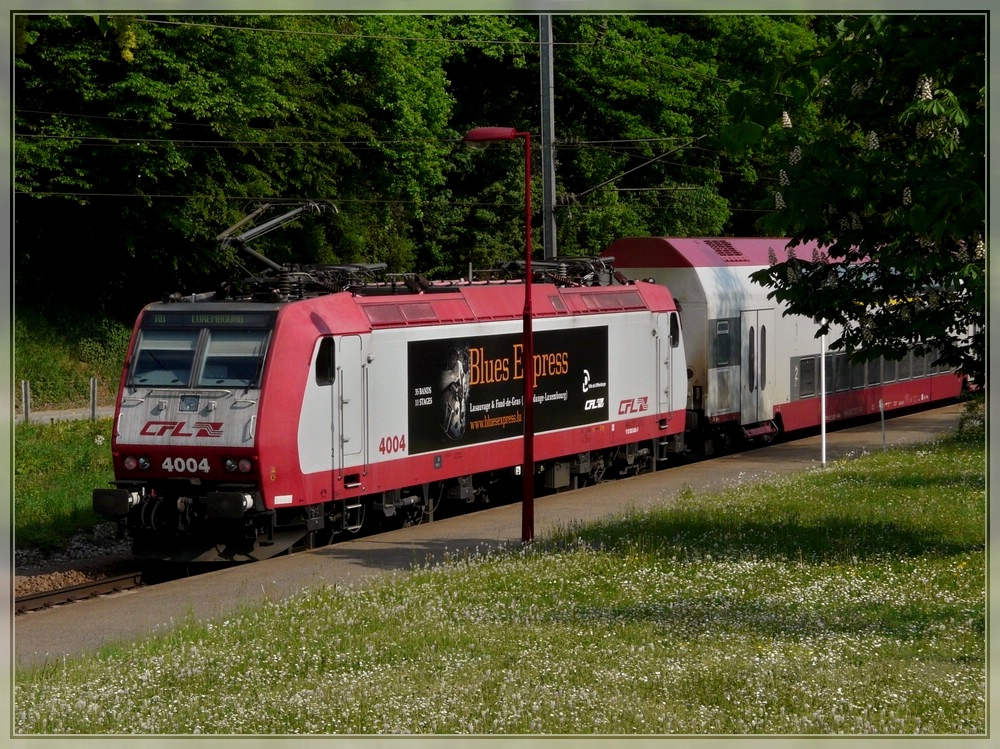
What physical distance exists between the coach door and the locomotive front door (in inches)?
483

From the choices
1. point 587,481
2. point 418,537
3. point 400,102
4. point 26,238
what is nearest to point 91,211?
point 26,238

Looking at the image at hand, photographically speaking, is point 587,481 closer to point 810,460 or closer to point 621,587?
point 810,460

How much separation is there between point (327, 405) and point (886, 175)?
759 cm

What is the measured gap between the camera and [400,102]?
4116cm

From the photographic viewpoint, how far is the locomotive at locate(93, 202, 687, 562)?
16.9m

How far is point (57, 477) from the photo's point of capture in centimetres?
2428

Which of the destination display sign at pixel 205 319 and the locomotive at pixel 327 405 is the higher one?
the destination display sign at pixel 205 319

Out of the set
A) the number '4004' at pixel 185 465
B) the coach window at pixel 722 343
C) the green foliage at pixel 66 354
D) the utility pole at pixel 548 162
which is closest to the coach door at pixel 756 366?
the coach window at pixel 722 343

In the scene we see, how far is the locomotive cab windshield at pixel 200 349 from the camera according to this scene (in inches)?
671

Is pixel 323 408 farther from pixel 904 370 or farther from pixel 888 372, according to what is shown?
pixel 904 370

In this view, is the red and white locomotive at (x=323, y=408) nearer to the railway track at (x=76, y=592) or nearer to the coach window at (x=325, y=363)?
the coach window at (x=325, y=363)

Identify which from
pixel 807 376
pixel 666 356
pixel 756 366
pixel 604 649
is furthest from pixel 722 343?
pixel 604 649

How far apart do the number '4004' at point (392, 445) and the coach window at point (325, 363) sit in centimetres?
Answer: 152

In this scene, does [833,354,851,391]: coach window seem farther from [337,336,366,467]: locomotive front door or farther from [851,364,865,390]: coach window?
[337,336,366,467]: locomotive front door
